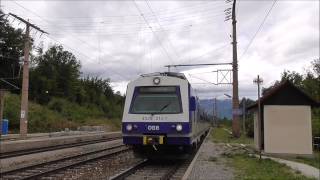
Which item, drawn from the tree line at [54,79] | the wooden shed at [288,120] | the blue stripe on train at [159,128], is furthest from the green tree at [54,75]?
the blue stripe on train at [159,128]

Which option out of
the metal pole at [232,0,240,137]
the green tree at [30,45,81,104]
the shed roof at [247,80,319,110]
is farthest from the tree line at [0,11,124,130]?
the shed roof at [247,80,319,110]

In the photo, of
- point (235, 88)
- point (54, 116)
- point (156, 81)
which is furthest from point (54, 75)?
point (156, 81)

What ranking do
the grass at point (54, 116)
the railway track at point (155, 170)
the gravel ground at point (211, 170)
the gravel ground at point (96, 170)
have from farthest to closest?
the grass at point (54, 116) → the gravel ground at point (96, 170) → the railway track at point (155, 170) → the gravel ground at point (211, 170)

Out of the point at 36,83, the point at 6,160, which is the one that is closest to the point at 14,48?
the point at 36,83

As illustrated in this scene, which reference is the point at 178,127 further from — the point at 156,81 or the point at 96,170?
the point at 96,170

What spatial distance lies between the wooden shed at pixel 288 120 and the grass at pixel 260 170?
2.88 meters

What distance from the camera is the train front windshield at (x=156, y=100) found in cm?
1566

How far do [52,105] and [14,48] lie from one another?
9328mm

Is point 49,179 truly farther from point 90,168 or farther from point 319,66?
point 319,66

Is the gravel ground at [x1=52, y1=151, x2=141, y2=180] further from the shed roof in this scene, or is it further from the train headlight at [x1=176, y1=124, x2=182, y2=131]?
the shed roof

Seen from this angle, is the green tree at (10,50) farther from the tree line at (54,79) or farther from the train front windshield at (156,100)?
the train front windshield at (156,100)

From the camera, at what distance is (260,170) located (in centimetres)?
1435

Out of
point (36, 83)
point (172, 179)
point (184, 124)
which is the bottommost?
point (172, 179)

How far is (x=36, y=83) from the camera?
72.2 m
